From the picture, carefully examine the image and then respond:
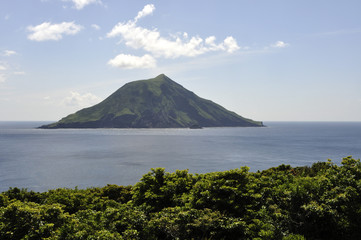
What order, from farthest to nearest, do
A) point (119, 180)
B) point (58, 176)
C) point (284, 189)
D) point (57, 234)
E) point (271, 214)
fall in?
point (58, 176), point (119, 180), point (284, 189), point (271, 214), point (57, 234)

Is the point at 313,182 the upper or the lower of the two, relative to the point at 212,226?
upper

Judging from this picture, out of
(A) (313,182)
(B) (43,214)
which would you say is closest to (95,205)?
(B) (43,214)

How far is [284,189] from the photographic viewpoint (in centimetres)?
2014

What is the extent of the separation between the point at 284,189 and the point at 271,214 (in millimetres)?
2752

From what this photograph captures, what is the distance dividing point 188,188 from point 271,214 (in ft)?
27.1

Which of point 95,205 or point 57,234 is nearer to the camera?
point 57,234

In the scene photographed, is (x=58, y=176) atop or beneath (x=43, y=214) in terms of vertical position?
beneath

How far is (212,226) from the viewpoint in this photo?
17.9 m

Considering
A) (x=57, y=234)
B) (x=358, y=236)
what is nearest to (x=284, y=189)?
(x=358, y=236)

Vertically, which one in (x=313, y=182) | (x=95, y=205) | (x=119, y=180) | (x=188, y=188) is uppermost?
(x=313, y=182)

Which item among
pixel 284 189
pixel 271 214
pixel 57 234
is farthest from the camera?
pixel 284 189

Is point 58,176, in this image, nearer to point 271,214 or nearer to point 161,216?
point 161,216

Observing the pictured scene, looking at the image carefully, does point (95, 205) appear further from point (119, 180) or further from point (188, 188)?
point (119, 180)

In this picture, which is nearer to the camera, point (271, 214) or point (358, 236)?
point (358, 236)
